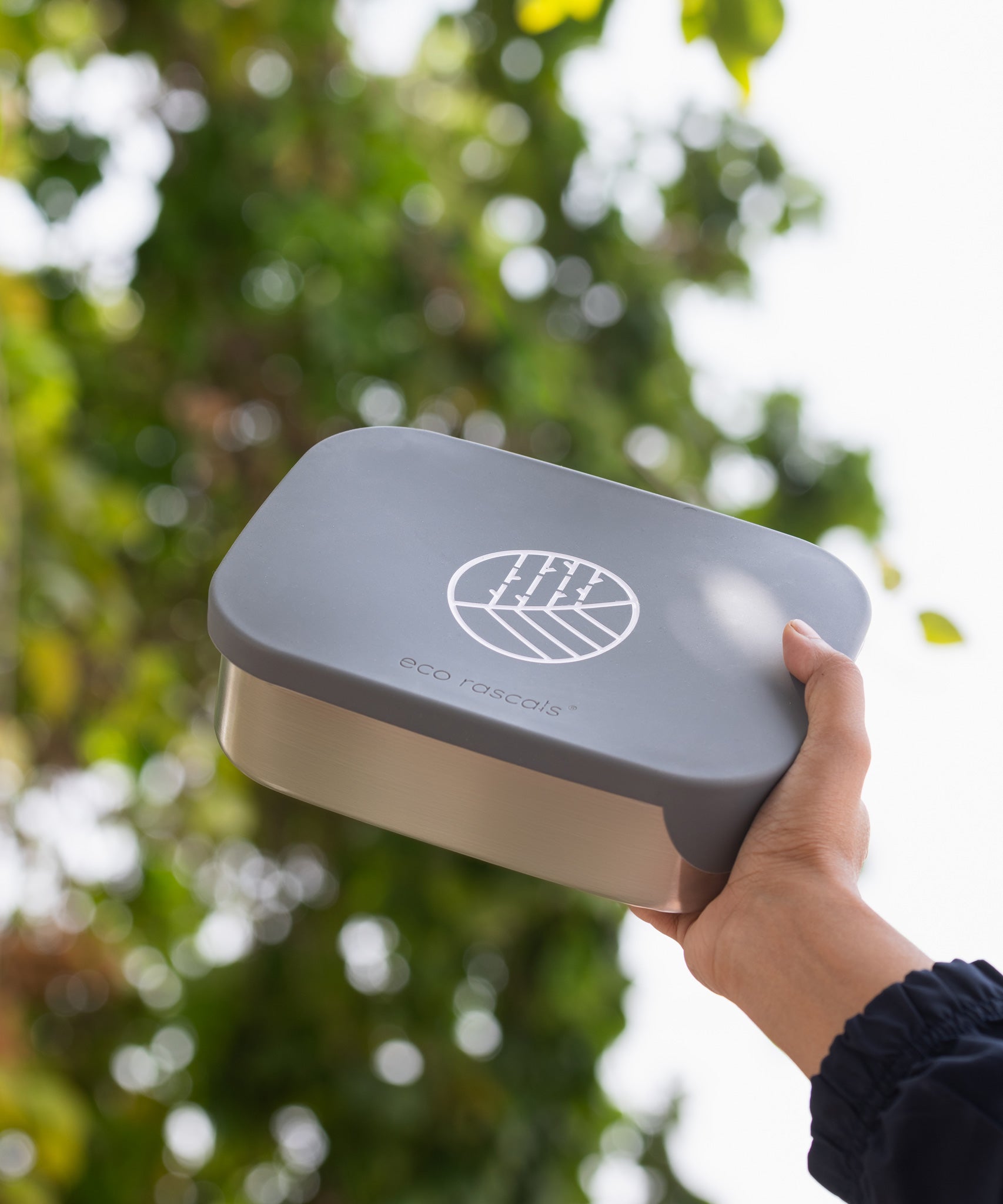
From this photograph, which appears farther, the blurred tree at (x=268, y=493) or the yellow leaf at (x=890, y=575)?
the blurred tree at (x=268, y=493)

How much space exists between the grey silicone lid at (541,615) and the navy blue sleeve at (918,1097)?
0.42 feet

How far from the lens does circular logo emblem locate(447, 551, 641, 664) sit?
66 cm

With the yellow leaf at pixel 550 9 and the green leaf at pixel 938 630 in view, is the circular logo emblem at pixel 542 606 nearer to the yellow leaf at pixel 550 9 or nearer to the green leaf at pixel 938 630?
the green leaf at pixel 938 630

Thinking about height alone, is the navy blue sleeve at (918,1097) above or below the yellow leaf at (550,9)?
below

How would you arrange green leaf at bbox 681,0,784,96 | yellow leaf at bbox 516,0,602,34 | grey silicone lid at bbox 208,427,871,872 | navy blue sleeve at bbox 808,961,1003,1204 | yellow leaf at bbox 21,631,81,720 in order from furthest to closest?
yellow leaf at bbox 21,631,81,720 → yellow leaf at bbox 516,0,602,34 → green leaf at bbox 681,0,784,96 → grey silicone lid at bbox 208,427,871,872 → navy blue sleeve at bbox 808,961,1003,1204

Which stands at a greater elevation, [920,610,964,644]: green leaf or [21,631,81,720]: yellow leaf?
[920,610,964,644]: green leaf

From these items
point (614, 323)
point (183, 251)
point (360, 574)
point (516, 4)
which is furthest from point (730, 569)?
point (614, 323)

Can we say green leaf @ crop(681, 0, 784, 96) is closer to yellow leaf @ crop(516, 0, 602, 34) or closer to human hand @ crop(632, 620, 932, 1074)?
yellow leaf @ crop(516, 0, 602, 34)

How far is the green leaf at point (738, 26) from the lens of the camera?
0.72 m

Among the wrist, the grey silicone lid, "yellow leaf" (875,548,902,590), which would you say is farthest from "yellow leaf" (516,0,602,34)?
the wrist

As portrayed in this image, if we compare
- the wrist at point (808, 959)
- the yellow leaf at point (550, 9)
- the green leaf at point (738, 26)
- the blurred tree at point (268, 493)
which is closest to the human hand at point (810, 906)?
the wrist at point (808, 959)

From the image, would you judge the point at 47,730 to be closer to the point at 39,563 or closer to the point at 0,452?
the point at 39,563

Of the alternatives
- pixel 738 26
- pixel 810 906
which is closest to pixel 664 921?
pixel 810 906

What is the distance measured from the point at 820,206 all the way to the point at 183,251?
152 cm
